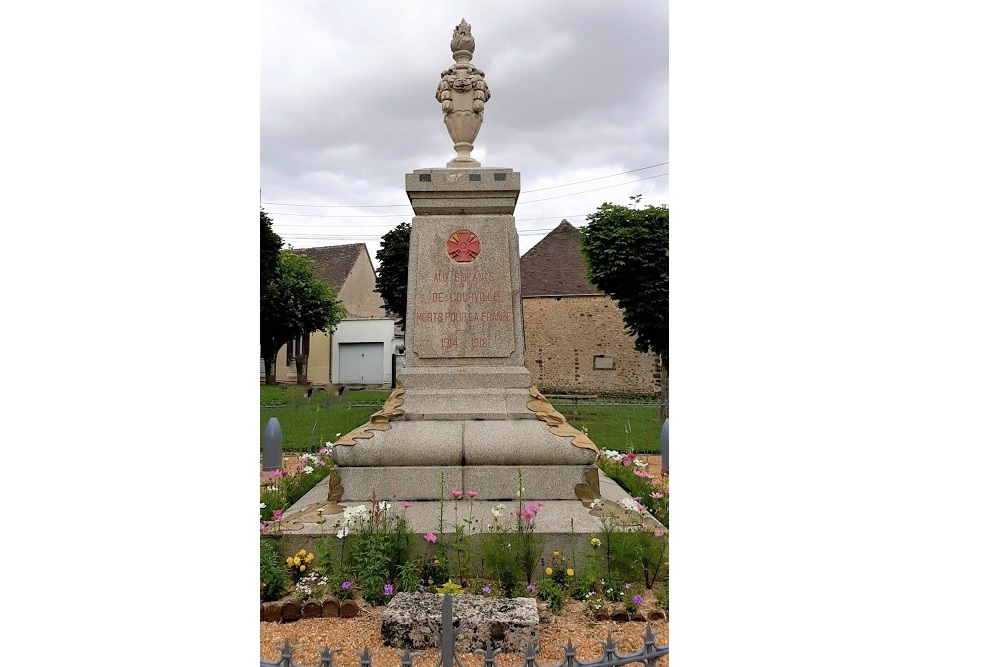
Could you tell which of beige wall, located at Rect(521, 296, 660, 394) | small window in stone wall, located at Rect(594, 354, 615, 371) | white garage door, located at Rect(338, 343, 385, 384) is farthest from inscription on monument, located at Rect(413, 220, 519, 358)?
white garage door, located at Rect(338, 343, 385, 384)

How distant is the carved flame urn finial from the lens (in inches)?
202

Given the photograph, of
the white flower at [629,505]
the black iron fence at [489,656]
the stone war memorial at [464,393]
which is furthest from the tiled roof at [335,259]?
the black iron fence at [489,656]

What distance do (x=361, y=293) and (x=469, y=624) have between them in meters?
27.3

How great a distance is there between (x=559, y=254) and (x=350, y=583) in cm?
1894

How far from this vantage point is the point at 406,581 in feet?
11.2

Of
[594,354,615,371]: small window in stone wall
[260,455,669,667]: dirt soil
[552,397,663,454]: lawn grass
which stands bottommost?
[552,397,663,454]: lawn grass

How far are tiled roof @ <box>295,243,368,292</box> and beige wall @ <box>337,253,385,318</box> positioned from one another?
0.88 ft

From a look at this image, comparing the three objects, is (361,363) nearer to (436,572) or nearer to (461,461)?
(461,461)

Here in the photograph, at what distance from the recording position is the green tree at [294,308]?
22.6 m

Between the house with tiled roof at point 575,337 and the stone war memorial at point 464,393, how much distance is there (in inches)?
573

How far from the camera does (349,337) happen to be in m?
27.9

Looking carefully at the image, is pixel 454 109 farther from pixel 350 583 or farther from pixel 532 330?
pixel 532 330

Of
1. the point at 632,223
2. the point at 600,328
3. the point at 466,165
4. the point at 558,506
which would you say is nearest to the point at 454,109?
the point at 466,165

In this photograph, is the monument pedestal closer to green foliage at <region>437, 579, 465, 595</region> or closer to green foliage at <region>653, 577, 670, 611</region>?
green foliage at <region>653, 577, 670, 611</region>
